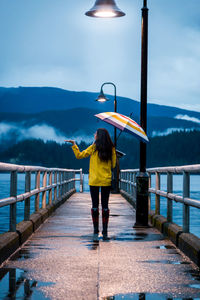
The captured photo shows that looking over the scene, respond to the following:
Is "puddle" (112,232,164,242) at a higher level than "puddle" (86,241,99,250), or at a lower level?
higher

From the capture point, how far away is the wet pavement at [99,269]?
503 centimetres

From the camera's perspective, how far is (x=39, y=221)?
1100 centimetres

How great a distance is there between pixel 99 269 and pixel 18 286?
1.26 m

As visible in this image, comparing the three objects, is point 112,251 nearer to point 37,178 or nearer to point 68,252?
point 68,252

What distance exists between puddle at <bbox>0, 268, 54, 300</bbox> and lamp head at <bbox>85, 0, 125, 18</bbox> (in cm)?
584

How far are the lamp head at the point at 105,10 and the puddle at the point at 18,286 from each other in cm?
584

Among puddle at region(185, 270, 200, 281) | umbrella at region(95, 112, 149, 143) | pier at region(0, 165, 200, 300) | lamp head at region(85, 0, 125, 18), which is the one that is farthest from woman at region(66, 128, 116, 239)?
puddle at region(185, 270, 200, 281)

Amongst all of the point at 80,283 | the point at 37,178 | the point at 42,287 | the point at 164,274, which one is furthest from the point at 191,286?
the point at 37,178

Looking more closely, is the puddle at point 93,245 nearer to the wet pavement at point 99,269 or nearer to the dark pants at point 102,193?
the wet pavement at point 99,269

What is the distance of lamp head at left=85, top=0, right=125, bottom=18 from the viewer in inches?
398

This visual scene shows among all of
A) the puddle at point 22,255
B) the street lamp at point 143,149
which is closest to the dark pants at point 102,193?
the puddle at point 22,255

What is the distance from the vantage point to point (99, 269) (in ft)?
20.4

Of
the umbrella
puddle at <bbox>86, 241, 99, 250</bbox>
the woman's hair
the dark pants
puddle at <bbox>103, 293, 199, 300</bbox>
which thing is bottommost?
puddle at <bbox>103, 293, 199, 300</bbox>

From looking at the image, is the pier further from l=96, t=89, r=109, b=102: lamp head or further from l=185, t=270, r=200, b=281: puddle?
l=96, t=89, r=109, b=102: lamp head
